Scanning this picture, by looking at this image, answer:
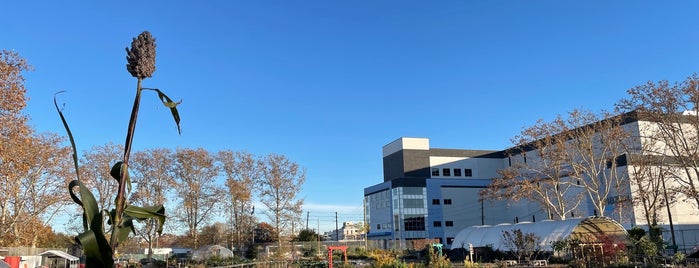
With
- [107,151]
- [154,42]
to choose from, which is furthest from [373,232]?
[154,42]

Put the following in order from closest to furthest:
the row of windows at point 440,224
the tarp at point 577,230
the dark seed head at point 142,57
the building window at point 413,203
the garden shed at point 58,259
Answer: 1. the dark seed head at point 142,57
2. the garden shed at point 58,259
3. the tarp at point 577,230
4. the building window at point 413,203
5. the row of windows at point 440,224

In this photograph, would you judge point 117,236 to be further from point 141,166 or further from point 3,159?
point 141,166

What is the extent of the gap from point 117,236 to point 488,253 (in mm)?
39748

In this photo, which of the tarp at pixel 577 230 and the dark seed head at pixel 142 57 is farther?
the tarp at pixel 577 230

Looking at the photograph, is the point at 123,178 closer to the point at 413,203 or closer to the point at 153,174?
the point at 153,174

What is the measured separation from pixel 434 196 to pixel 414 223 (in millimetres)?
5360

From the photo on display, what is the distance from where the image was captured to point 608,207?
58500 millimetres

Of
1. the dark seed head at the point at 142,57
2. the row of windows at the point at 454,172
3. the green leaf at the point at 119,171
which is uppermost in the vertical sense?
the row of windows at the point at 454,172

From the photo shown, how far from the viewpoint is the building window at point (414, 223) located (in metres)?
81.4

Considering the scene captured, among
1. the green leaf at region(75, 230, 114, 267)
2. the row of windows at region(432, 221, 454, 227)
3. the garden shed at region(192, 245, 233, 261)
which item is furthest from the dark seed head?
the row of windows at region(432, 221, 454, 227)

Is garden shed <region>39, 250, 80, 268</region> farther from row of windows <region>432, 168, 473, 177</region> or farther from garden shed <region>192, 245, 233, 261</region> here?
row of windows <region>432, 168, 473, 177</region>

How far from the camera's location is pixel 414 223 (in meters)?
81.8

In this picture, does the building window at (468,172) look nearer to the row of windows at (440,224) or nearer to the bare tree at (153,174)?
the row of windows at (440,224)

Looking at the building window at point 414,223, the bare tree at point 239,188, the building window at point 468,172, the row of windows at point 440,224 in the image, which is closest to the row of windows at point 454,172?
the building window at point 468,172
